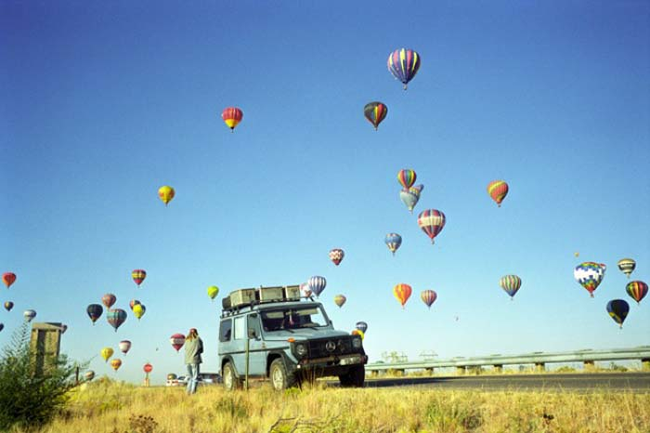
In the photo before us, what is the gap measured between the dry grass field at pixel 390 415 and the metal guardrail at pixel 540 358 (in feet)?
37.4

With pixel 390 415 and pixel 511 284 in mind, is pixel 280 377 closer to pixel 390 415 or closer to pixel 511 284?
pixel 390 415

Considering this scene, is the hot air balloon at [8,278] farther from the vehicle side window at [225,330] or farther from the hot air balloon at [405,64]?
the vehicle side window at [225,330]

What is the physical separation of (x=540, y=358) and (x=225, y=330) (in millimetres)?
11351

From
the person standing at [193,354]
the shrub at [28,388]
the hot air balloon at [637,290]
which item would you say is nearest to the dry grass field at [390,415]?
the shrub at [28,388]

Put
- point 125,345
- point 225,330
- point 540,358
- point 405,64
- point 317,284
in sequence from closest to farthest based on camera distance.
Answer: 1. point 225,330
2. point 540,358
3. point 405,64
4. point 317,284
5. point 125,345

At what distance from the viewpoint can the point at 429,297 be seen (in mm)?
55500

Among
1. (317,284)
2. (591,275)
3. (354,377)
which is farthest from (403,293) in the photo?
(354,377)

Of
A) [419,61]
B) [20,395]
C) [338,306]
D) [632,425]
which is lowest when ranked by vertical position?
[632,425]

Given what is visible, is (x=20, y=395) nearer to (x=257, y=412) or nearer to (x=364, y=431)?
(x=257, y=412)

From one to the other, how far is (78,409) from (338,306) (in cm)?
5412

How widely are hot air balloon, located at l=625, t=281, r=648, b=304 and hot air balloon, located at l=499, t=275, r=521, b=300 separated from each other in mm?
9010

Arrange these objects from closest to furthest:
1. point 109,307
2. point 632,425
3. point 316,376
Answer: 1. point 632,425
2. point 316,376
3. point 109,307

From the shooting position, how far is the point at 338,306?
217 feet

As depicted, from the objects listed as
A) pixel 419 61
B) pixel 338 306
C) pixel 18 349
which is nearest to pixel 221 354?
pixel 18 349
